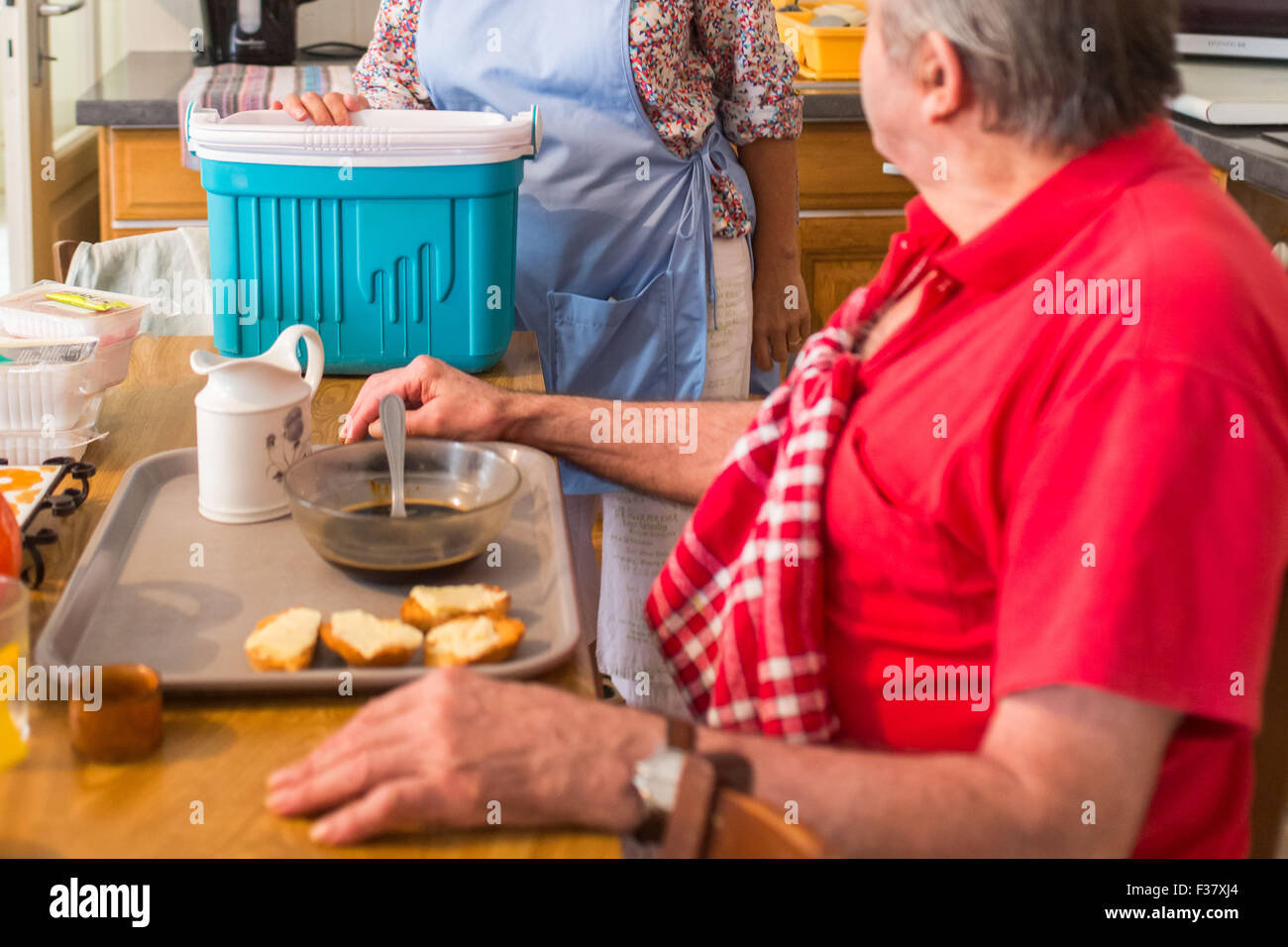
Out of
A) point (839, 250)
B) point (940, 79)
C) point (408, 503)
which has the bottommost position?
point (839, 250)

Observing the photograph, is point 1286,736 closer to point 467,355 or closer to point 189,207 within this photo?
point 467,355

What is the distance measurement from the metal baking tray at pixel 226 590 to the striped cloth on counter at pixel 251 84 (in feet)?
5.20

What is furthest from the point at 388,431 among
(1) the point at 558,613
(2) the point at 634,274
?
(2) the point at 634,274

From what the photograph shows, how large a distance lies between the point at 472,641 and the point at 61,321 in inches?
26.8

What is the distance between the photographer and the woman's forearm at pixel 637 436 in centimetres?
131

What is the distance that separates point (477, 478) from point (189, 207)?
1.85 m

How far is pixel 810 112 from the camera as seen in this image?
2.76 m

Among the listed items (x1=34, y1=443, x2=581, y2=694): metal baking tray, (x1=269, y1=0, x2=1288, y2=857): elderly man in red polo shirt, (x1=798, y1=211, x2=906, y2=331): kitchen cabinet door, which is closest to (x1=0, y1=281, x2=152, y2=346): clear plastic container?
(x1=34, y1=443, x2=581, y2=694): metal baking tray

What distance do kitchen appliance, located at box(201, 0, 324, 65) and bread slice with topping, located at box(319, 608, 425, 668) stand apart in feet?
8.19

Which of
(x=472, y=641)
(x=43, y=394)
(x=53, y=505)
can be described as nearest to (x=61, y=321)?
(x=43, y=394)

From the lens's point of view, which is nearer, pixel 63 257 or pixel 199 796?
pixel 199 796

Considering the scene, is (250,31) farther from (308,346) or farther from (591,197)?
(308,346)

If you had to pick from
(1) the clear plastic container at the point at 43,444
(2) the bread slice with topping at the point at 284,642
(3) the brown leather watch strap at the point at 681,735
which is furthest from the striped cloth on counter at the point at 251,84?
(3) the brown leather watch strap at the point at 681,735

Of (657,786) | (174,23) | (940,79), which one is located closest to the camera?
(657,786)
